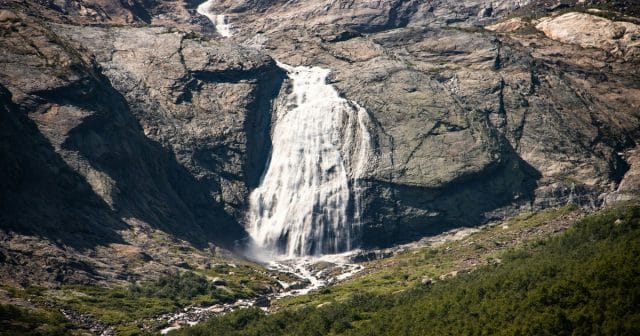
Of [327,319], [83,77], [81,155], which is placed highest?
[83,77]

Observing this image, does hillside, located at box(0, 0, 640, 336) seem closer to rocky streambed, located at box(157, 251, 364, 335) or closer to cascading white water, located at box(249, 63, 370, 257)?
cascading white water, located at box(249, 63, 370, 257)

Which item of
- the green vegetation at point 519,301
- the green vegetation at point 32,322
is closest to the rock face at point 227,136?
the green vegetation at point 32,322

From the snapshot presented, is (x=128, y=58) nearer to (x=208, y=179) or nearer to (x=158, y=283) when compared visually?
(x=208, y=179)

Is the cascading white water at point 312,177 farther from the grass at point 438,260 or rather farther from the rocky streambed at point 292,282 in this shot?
the grass at point 438,260

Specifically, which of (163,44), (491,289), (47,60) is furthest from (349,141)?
(491,289)

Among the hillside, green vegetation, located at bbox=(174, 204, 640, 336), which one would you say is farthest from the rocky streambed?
green vegetation, located at bbox=(174, 204, 640, 336)

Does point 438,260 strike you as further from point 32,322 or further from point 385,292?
point 32,322

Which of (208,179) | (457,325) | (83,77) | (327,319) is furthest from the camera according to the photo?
(208,179)
